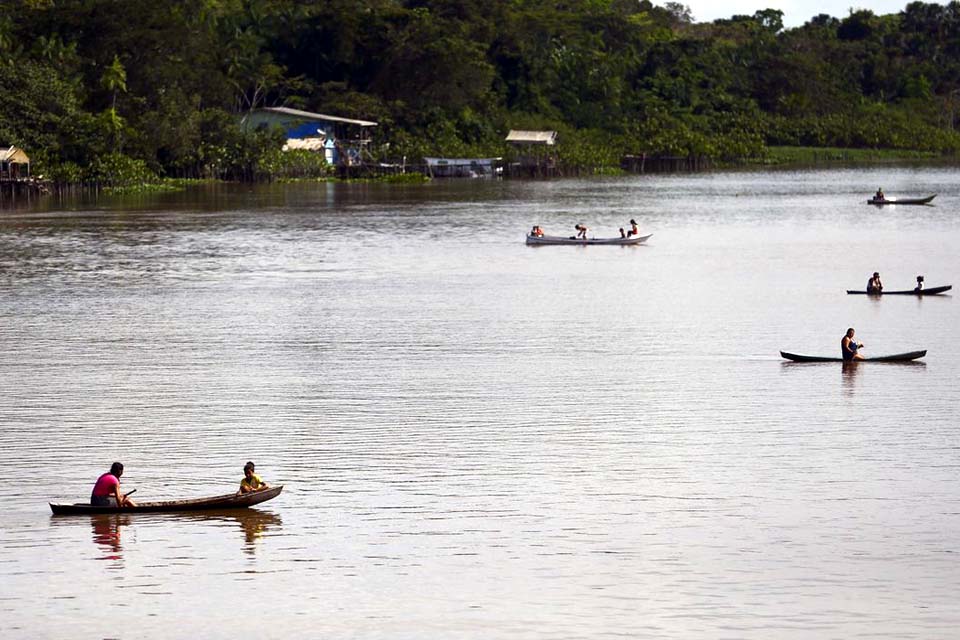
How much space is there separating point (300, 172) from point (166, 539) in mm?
87294

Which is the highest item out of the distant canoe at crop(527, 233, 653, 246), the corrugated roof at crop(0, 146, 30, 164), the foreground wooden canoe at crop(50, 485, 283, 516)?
the corrugated roof at crop(0, 146, 30, 164)

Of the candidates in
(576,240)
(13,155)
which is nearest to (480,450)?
(576,240)

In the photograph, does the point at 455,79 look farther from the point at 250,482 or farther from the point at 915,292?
the point at 250,482

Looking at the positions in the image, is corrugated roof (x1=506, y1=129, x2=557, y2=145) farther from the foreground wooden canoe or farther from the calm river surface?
the foreground wooden canoe

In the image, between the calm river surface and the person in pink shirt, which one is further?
the person in pink shirt

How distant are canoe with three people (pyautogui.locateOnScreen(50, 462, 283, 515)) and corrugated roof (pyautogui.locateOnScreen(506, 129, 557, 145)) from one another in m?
98.9

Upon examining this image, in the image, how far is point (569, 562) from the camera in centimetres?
1881

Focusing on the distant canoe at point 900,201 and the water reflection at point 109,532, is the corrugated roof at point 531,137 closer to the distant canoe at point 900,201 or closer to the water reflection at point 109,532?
the distant canoe at point 900,201

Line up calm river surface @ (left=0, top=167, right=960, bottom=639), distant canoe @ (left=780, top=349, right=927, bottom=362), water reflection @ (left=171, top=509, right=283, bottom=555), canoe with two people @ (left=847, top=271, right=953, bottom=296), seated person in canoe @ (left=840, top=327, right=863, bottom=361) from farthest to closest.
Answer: canoe with two people @ (left=847, top=271, right=953, bottom=296), distant canoe @ (left=780, top=349, right=927, bottom=362), seated person in canoe @ (left=840, top=327, right=863, bottom=361), water reflection @ (left=171, top=509, right=283, bottom=555), calm river surface @ (left=0, top=167, right=960, bottom=639)

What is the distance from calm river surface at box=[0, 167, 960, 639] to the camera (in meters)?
17.5

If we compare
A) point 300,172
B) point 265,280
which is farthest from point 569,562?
point 300,172

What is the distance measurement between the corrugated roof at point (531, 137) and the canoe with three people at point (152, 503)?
98904 millimetres

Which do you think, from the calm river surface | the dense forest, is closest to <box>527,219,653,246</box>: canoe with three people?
the calm river surface

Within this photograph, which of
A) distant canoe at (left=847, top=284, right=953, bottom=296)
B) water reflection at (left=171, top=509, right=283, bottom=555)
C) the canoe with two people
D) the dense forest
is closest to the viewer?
water reflection at (left=171, top=509, right=283, bottom=555)
